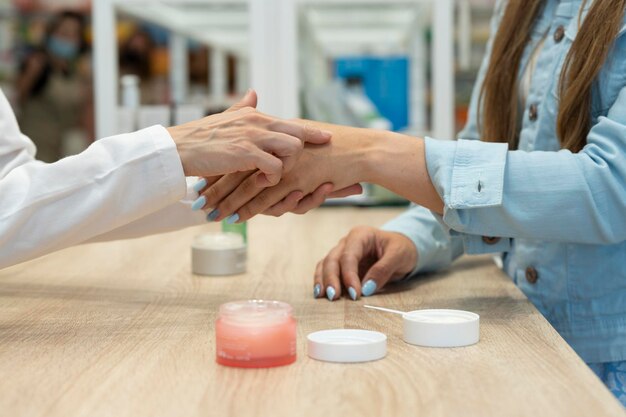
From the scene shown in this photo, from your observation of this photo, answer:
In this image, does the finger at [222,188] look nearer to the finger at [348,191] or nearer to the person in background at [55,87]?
the finger at [348,191]

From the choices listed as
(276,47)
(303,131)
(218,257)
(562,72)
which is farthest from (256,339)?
(276,47)

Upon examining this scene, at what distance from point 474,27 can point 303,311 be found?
3447 millimetres

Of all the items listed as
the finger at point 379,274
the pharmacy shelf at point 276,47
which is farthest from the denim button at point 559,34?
the pharmacy shelf at point 276,47

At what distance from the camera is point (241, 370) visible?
0.90 m

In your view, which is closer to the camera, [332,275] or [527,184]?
[527,184]

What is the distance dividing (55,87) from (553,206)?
13.5ft

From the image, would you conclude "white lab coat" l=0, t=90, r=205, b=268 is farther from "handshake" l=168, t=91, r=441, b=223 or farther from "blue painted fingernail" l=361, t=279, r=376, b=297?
"blue painted fingernail" l=361, t=279, r=376, b=297

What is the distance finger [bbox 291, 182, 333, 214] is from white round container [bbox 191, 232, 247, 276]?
0.53 ft

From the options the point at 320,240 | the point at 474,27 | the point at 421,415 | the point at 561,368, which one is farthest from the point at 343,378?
the point at 474,27

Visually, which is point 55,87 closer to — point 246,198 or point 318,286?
point 246,198

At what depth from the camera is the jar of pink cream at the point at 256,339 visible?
91 cm

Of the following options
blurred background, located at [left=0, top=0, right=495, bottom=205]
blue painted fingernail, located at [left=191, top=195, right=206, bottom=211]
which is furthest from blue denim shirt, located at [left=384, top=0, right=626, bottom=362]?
blurred background, located at [left=0, top=0, right=495, bottom=205]

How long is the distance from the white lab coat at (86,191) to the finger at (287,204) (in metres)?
0.23

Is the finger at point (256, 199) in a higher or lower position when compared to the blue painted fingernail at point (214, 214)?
higher
